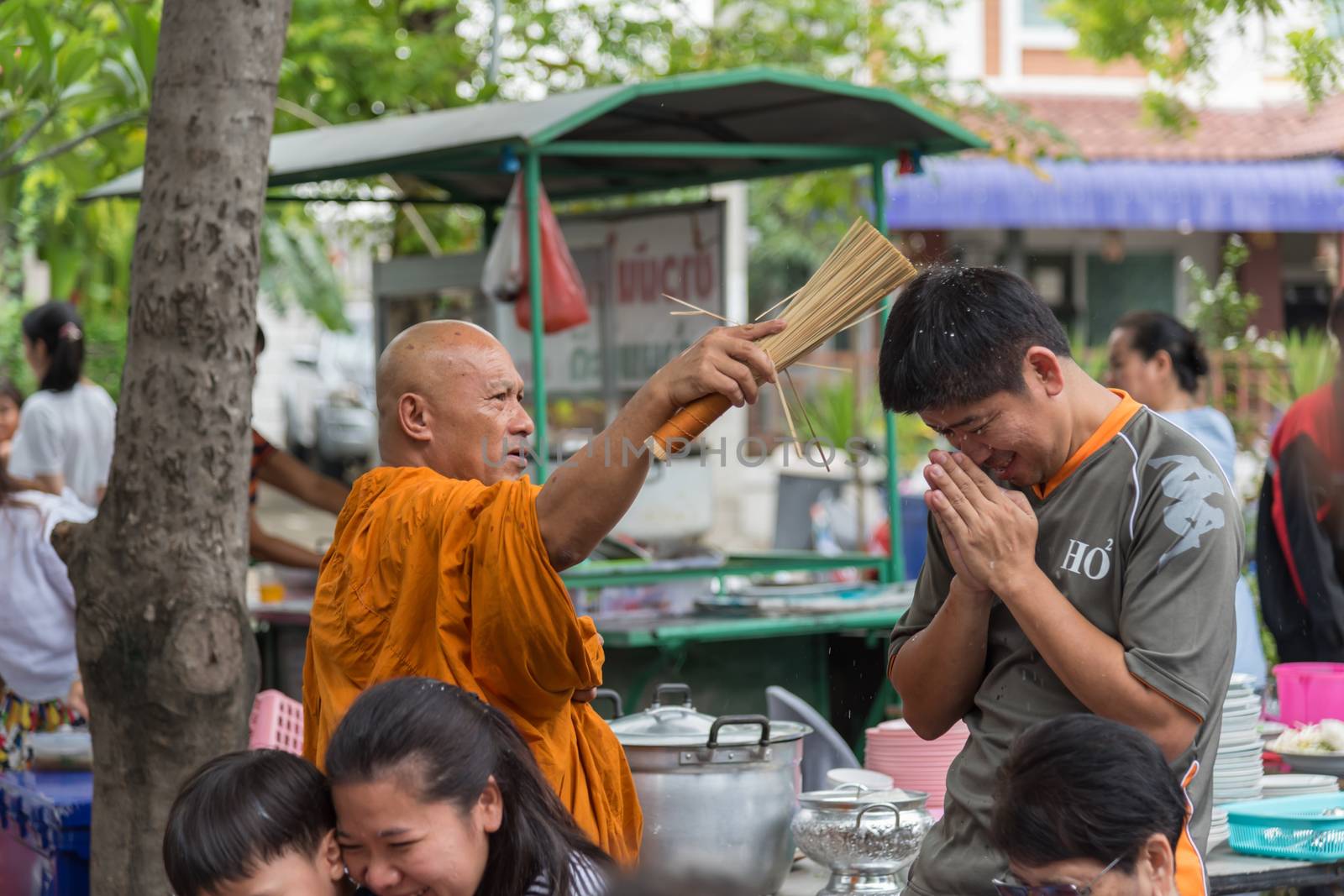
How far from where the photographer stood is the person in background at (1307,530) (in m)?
5.49

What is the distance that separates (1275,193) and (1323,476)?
39.4 feet

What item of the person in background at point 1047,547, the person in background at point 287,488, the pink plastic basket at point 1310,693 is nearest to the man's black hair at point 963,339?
the person in background at point 1047,547

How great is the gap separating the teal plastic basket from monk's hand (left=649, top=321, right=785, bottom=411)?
5.74 feet

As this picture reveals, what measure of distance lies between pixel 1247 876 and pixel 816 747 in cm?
120

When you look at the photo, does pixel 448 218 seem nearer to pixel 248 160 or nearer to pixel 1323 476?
pixel 1323 476

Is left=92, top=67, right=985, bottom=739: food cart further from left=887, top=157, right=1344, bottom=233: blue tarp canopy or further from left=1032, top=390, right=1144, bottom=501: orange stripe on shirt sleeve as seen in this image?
left=887, top=157, right=1344, bottom=233: blue tarp canopy

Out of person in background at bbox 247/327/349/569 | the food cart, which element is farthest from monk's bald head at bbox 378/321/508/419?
person in background at bbox 247/327/349/569

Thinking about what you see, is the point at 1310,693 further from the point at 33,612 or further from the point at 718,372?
the point at 33,612

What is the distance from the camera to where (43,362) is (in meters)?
7.54

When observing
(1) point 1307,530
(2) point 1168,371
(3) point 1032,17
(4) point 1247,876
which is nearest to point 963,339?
(4) point 1247,876

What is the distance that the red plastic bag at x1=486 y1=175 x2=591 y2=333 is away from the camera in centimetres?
617

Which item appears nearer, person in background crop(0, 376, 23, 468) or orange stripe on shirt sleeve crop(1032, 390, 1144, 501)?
orange stripe on shirt sleeve crop(1032, 390, 1144, 501)

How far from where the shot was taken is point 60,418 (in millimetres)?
7492

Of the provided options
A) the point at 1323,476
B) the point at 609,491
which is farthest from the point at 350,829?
the point at 1323,476
